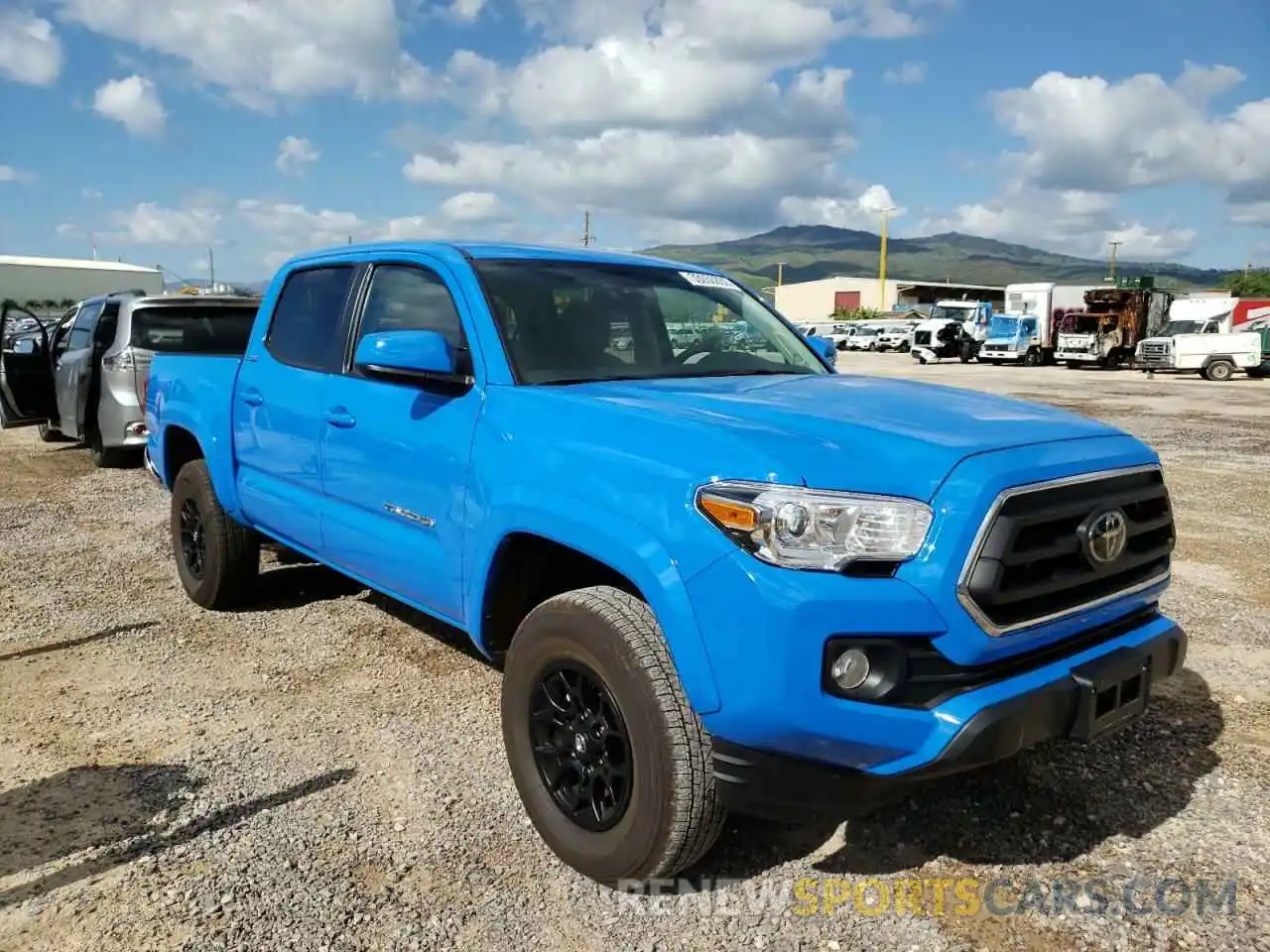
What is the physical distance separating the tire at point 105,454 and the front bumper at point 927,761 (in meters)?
8.84

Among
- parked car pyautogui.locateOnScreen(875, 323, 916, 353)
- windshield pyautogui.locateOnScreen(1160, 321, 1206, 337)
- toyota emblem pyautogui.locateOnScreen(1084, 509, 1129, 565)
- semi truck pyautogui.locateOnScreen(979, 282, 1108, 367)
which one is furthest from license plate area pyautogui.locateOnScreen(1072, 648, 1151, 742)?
parked car pyautogui.locateOnScreen(875, 323, 916, 353)

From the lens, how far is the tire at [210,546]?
4.87 meters

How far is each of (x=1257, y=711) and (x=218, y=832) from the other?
3.95m

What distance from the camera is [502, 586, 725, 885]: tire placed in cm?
241

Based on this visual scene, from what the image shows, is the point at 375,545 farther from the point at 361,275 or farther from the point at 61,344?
the point at 61,344

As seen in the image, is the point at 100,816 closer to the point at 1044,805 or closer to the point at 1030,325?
the point at 1044,805

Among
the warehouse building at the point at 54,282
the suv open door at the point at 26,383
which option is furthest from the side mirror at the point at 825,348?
the warehouse building at the point at 54,282

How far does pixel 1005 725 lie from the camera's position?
2.27 meters

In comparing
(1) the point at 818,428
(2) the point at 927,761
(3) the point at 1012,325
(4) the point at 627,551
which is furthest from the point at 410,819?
(3) the point at 1012,325

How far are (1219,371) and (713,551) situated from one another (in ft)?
103

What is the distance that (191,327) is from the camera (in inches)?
374

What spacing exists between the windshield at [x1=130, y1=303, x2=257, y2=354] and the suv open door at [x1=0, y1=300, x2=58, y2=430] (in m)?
1.50

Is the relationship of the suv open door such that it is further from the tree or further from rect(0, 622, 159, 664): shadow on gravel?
the tree

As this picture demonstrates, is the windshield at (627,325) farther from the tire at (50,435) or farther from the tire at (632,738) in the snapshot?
the tire at (50,435)
